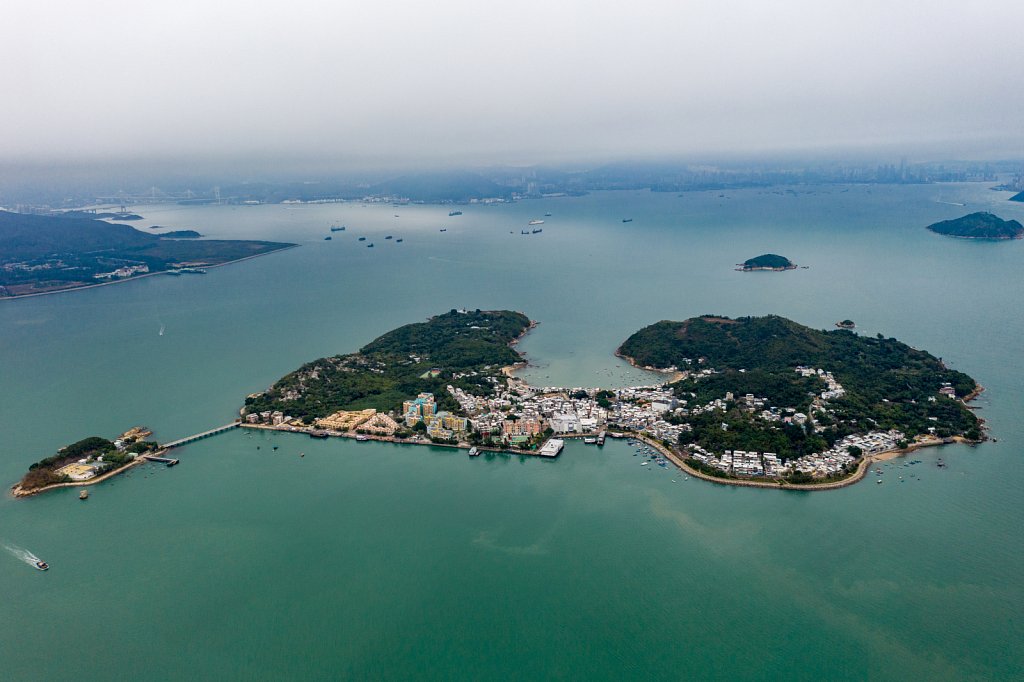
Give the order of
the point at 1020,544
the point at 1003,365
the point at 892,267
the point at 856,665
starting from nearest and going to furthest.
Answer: the point at 856,665
the point at 1020,544
the point at 1003,365
the point at 892,267

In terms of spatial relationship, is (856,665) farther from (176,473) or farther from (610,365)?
(176,473)

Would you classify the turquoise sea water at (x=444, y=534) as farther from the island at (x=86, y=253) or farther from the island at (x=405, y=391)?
the island at (x=86, y=253)

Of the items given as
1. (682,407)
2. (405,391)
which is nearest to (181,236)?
(405,391)

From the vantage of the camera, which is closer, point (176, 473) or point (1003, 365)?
point (176, 473)

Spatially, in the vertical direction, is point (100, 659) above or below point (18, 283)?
below

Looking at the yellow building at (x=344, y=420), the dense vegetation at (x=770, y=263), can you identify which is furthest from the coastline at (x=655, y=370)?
the dense vegetation at (x=770, y=263)

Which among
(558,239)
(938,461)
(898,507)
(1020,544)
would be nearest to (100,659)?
(898,507)

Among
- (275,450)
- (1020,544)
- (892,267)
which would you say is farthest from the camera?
(892,267)
